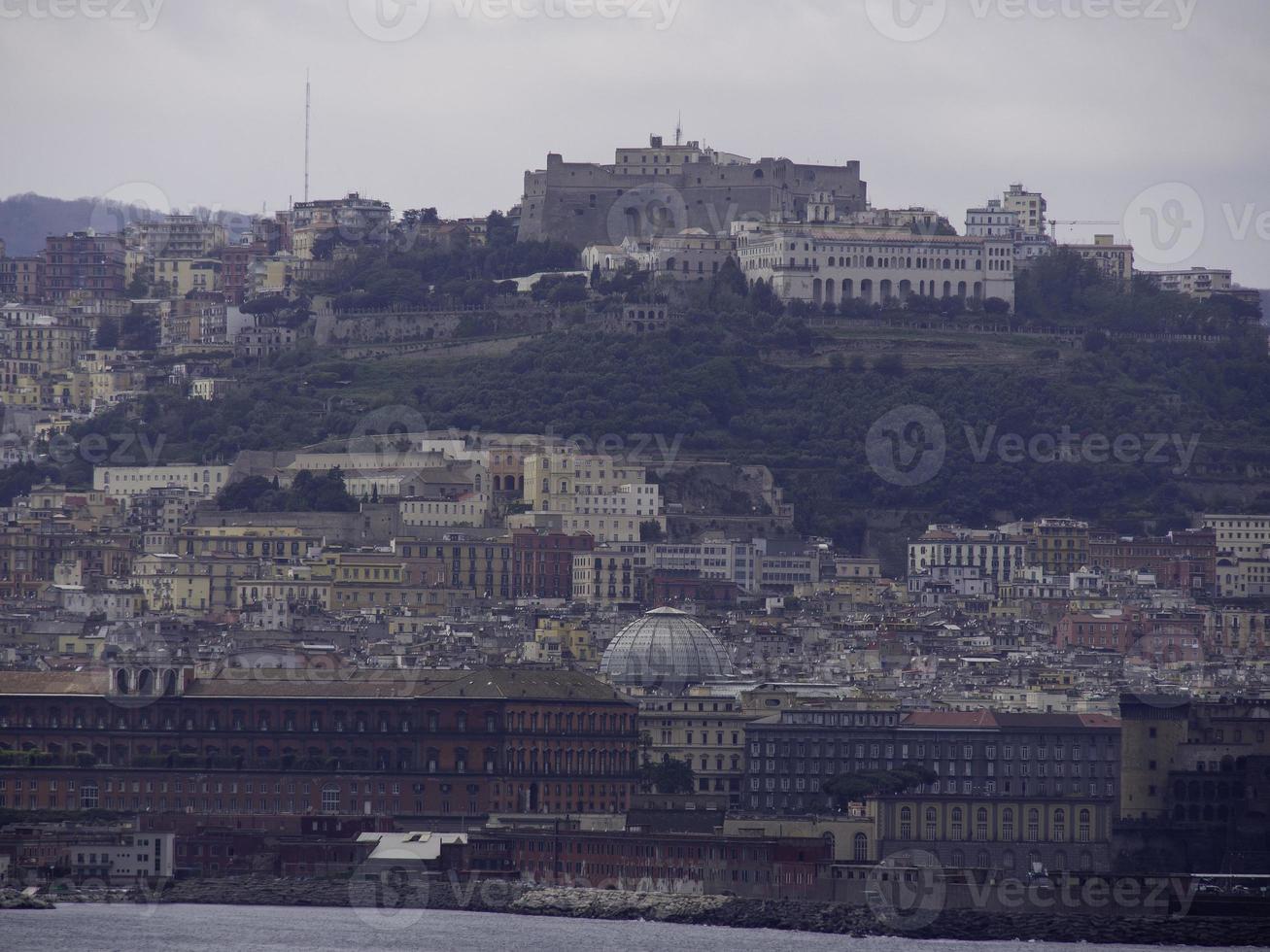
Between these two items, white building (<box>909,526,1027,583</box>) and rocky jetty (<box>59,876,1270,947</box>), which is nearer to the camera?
rocky jetty (<box>59,876,1270,947</box>)

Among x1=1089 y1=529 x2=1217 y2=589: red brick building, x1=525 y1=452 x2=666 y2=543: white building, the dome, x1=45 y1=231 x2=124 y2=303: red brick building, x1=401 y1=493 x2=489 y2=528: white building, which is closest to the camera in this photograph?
the dome

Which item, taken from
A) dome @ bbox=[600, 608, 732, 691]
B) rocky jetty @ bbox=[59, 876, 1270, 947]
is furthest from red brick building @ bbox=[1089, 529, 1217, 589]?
rocky jetty @ bbox=[59, 876, 1270, 947]

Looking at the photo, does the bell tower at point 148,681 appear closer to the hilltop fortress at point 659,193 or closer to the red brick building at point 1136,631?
the red brick building at point 1136,631

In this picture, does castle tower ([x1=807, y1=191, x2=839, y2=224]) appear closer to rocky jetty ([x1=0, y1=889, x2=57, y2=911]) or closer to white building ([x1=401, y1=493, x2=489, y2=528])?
white building ([x1=401, y1=493, x2=489, y2=528])

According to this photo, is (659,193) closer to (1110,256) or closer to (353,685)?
(1110,256)

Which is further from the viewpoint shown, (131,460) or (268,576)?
(131,460)

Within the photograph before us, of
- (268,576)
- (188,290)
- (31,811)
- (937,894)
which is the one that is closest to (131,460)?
(268,576)

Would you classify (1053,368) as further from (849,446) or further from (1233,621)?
(1233,621)
